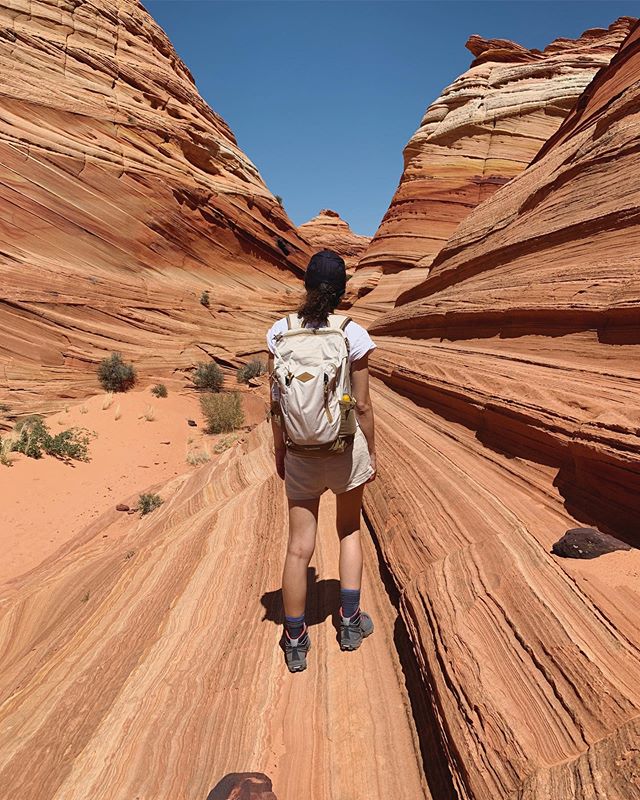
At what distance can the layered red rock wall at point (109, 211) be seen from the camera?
14.0 meters

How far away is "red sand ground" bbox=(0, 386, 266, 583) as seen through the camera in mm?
6833

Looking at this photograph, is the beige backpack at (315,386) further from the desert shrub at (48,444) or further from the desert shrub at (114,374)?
the desert shrub at (114,374)

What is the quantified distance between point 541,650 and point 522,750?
391mm

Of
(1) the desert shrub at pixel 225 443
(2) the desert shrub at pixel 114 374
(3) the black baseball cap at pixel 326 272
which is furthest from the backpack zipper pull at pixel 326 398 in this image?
(2) the desert shrub at pixel 114 374

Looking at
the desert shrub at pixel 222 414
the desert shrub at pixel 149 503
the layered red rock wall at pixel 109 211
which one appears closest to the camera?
the desert shrub at pixel 149 503

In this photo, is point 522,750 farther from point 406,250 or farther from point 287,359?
point 406,250

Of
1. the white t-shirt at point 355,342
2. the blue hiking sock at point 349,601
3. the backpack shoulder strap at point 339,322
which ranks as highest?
the backpack shoulder strap at point 339,322

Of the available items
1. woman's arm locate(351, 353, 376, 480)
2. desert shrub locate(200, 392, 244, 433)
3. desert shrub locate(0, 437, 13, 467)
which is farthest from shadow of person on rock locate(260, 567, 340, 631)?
desert shrub locate(200, 392, 244, 433)

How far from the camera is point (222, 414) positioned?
1266cm

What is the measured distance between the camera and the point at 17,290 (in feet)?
44.0

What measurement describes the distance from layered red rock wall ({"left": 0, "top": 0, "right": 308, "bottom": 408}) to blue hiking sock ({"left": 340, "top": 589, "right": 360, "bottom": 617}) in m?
12.6

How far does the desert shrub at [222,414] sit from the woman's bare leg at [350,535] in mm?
10538

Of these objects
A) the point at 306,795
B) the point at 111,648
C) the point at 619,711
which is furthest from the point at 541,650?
the point at 111,648

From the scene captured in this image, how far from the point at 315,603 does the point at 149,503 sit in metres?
4.72
